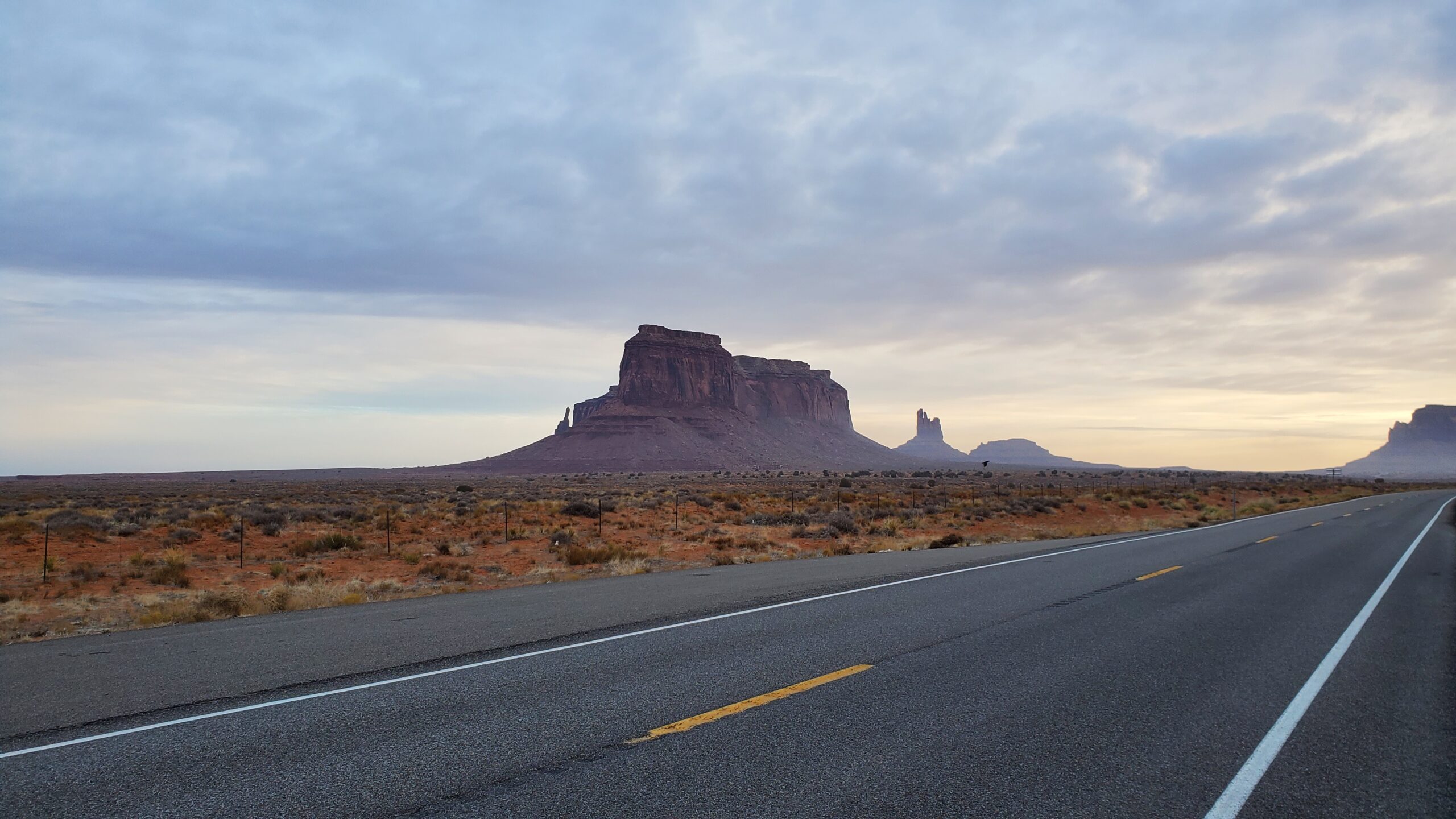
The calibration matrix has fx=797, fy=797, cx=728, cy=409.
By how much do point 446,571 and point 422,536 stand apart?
9.57 metres

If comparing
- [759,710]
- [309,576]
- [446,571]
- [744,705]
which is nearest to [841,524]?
[446,571]

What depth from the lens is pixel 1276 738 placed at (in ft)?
16.9

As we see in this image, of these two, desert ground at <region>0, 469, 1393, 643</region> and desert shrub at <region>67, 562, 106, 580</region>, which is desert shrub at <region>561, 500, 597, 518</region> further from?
desert shrub at <region>67, 562, 106, 580</region>

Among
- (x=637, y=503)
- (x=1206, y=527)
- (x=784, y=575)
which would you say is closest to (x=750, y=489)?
(x=637, y=503)

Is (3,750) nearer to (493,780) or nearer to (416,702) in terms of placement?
(416,702)

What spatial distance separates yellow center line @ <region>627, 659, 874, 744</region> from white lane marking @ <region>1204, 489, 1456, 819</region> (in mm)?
2741

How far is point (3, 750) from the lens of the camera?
4.91 m

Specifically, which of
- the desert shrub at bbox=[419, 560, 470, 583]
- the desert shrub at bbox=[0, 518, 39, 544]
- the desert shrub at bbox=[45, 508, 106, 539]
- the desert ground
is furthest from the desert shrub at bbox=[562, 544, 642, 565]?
the desert shrub at bbox=[0, 518, 39, 544]

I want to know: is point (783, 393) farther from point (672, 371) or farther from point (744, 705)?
point (744, 705)

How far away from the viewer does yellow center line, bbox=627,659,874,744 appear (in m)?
5.12

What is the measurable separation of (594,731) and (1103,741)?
10.6 feet

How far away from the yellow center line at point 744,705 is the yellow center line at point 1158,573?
7931 mm

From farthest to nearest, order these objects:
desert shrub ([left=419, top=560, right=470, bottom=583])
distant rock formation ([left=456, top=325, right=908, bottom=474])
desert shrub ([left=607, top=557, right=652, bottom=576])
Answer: distant rock formation ([left=456, top=325, right=908, bottom=474])
desert shrub ([left=419, top=560, right=470, bottom=583])
desert shrub ([left=607, top=557, right=652, bottom=576])

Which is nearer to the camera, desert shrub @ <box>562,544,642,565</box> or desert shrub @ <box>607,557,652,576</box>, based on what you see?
desert shrub @ <box>607,557,652,576</box>
